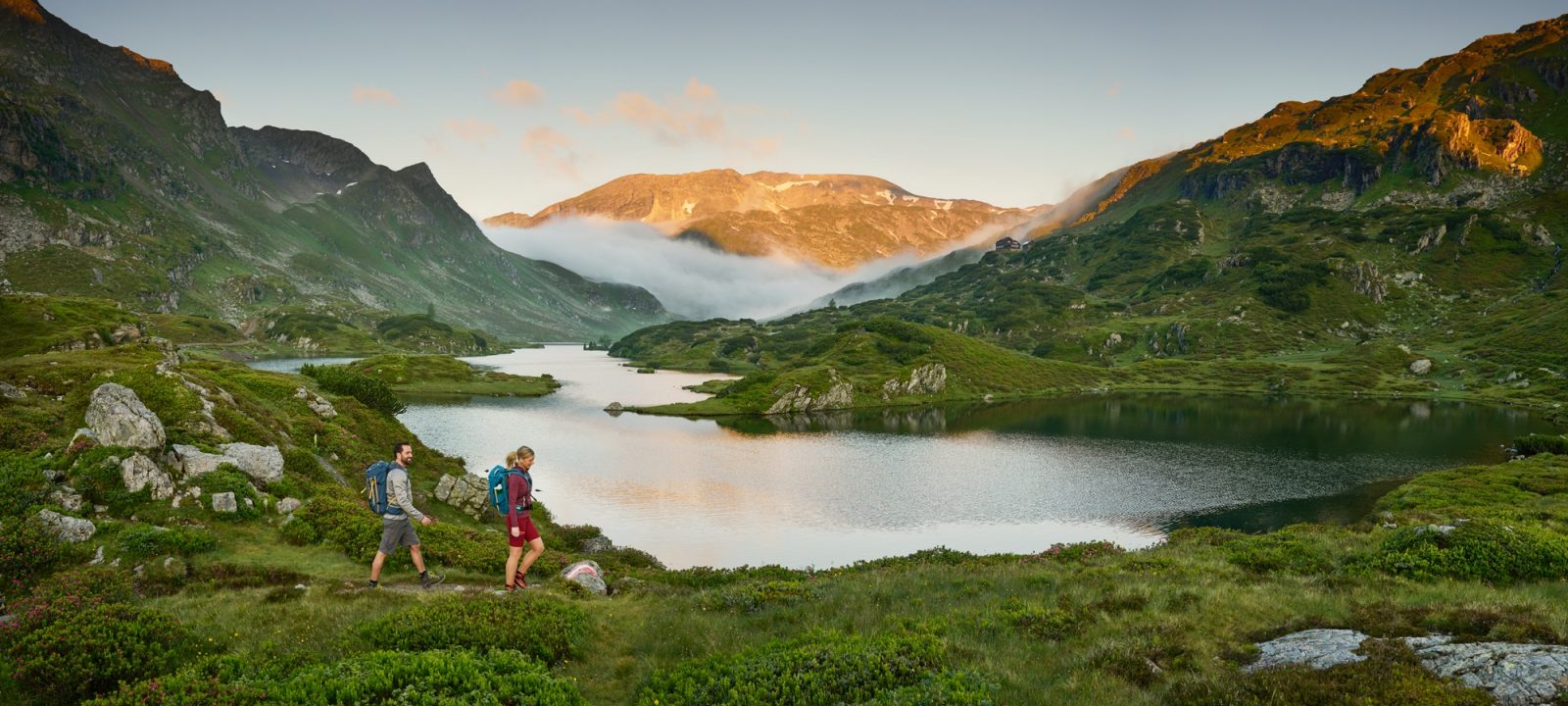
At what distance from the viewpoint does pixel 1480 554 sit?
20781 mm

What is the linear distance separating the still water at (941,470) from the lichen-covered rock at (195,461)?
32.6 m

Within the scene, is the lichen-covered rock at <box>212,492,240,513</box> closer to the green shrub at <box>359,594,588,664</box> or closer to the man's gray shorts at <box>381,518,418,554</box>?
the man's gray shorts at <box>381,518,418,554</box>

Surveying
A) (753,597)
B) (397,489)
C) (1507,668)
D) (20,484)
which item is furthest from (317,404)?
(1507,668)

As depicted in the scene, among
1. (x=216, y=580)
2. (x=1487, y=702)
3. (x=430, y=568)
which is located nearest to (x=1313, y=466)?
(x=1487, y=702)

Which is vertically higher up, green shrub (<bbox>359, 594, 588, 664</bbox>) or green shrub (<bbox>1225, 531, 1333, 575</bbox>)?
green shrub (<bbox>359, 594, 588, 664</bbox>)

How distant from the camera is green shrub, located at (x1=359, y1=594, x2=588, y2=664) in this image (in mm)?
14094

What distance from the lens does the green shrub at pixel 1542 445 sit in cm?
8508

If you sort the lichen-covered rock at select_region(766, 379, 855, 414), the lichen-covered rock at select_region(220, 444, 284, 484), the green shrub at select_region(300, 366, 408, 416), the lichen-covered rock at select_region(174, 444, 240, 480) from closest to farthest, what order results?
the lichen-covered rock at select_region(174, 444, 240, 480)
the lichen-covered rock at select_region(220, 444, 284, 484)
the green shrub at select_region(300, 366, 408, 416)
the lichen-covered rock at select_region(766, 379, 855, 414)

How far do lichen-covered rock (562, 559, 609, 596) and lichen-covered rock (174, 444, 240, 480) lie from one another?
1547cm

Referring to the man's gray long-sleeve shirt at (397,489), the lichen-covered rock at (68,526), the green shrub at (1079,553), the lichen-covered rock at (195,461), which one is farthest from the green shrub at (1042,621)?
the lichen-covered rock at (195,461)

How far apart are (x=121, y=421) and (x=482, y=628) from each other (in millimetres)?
23041

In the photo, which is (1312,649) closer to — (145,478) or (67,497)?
(67,497)

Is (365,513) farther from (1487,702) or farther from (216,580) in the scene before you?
(1487,702)

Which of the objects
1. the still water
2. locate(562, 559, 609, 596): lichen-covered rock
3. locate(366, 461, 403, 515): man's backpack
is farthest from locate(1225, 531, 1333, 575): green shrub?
the still water
